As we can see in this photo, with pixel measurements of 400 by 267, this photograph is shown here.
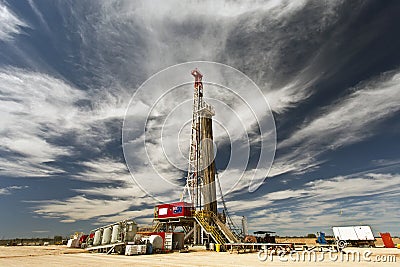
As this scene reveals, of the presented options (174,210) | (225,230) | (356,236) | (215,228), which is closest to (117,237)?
(174,210)

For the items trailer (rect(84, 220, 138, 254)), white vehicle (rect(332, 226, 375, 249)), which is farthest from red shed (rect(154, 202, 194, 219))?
white vehicle (rect(332, 226, 375, 249))

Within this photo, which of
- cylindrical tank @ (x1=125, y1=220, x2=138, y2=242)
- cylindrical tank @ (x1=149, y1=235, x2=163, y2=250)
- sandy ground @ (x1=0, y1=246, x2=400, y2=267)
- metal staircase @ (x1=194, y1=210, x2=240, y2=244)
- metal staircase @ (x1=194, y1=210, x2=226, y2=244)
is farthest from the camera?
metal staircase @ (x1=194, y1=210, x2=240, y2=244)

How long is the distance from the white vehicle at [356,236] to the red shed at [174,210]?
21832mm

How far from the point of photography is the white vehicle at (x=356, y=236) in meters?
35.2

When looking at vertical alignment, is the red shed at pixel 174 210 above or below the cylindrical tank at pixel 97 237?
above

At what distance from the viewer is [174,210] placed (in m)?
34.9

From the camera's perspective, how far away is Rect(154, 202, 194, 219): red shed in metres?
34.2

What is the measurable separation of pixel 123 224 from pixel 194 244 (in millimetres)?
11005

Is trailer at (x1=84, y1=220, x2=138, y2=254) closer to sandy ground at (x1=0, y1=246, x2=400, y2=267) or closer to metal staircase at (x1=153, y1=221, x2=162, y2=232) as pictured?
sandy ground at (x1=0, y1=246, x2=400, y2=267)

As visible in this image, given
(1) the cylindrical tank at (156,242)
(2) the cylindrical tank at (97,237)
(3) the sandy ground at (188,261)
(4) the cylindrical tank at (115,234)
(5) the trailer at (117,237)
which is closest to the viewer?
(3) the sandy ground at (188,261)

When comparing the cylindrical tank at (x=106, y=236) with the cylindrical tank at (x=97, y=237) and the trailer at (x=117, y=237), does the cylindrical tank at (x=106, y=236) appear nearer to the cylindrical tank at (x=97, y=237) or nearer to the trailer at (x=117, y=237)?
the trailer at (x=117, y=237)

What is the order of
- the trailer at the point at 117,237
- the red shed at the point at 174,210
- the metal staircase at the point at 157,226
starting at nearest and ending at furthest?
the trailer at the point at 117,237, the red shed at the point at 174,210, the metal staircase at the point at 157,226

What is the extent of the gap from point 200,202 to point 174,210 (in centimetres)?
418

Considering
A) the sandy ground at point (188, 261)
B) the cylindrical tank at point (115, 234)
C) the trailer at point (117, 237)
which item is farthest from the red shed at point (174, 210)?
the sandy ground at point (188, 261)
